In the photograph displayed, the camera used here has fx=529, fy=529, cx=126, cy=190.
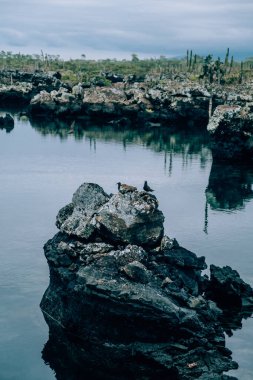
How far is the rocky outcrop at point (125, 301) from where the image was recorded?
39.6 meters

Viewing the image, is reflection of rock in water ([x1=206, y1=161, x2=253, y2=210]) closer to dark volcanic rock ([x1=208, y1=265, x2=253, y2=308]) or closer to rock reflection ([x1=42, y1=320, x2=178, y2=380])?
dark volcanic rock ([x1=208, y1=265, x2=253, y2=308])

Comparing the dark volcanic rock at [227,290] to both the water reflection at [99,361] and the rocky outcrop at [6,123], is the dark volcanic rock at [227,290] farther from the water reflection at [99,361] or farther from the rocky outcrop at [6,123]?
the rocky outcrop at [6,123]

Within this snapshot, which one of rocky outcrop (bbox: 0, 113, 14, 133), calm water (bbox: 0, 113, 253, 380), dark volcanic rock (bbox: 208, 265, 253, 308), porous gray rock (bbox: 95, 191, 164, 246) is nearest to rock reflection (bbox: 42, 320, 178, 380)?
calm water (bbox: 0, 113, 253, 380)

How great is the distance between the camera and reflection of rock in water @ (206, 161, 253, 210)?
93500mm

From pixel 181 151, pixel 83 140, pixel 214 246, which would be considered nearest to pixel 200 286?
pixel 214 246

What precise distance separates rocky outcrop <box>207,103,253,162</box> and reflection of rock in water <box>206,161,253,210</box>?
373cm

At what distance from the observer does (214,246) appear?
68438 millimetres

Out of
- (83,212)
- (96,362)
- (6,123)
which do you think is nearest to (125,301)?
(96,362)

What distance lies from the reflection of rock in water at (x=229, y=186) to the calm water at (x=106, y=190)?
0.65ft

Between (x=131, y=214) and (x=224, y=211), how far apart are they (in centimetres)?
4517

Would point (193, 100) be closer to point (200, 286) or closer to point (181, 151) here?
point (181, 151)

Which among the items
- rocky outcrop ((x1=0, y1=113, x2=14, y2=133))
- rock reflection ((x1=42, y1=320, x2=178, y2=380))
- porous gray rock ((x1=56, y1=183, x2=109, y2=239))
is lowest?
rock reflection ((x1=42, y1=320, x2=178, y2=380))

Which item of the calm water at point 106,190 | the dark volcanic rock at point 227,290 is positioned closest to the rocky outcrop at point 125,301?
the calm water at point 106,190

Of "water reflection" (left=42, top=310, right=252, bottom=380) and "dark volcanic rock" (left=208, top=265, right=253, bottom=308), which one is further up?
"dark volcanic rock" (left=208, top=265, right=253, bottom=308)
